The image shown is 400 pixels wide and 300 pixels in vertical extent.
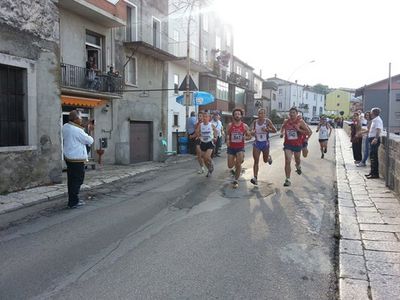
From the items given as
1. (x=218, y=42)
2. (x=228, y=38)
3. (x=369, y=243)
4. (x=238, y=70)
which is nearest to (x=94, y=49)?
(x=369, y=243)

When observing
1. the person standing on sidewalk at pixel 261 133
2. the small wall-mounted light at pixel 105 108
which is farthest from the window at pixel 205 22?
the person standing on sidewalk at pixel 261 133

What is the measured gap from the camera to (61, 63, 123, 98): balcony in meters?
13.8

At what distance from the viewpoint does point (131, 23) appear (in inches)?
733

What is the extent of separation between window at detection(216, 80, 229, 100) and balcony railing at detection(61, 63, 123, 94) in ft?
55.2

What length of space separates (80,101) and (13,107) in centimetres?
523

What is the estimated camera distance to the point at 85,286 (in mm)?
3918

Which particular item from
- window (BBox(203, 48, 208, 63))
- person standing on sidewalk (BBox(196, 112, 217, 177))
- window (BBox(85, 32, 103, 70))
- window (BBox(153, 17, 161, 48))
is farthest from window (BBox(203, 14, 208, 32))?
person standing on sidewalk (BBox(196, 112, 217, 177))

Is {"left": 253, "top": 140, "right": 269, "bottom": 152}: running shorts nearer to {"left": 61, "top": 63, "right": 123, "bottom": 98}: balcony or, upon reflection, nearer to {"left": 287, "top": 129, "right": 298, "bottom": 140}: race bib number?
{"left": 287, "top": 129, "right": 298, "bottom": 140}: race bib number

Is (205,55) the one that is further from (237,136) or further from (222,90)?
(237,136)

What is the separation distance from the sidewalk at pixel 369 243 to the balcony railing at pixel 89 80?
981 cm

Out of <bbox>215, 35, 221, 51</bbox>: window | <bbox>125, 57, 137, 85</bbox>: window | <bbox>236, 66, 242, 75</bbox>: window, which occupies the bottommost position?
<bbox>125, 57, 137, 85</bbox>: window

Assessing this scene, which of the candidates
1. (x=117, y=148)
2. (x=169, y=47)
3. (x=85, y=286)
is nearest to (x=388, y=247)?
(x=85, y=286)

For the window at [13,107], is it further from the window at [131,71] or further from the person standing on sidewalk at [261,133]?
the window at [131,71]

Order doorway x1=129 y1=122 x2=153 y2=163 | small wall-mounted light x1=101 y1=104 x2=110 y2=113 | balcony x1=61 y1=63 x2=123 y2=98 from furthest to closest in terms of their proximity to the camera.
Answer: doorway x1=129 y1=122 x2=153 y2=163, small wall-mounted light x1=101 y1=104 x2=110 y2=113, balcony x1=61 y1=63 x2=123 y2=98
